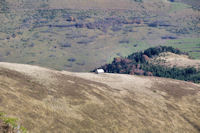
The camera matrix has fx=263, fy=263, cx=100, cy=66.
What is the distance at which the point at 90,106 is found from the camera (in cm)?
5466

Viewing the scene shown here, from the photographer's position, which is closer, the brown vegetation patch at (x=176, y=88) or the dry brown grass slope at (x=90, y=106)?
the dry brown grass slope at (x=90, y=106)

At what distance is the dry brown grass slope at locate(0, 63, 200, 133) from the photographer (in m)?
44.2

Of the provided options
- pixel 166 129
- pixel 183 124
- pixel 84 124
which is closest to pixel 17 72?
pixel 84 124

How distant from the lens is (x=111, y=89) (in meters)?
72.4

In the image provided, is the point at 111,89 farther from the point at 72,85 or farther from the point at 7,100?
the point at 7,100

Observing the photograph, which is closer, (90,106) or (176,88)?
(90,106)

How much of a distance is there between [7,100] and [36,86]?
12.5 m

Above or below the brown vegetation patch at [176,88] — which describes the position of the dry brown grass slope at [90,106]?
above

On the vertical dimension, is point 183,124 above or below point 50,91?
below

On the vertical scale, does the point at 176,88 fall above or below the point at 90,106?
below

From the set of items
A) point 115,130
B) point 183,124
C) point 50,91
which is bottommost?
point 183,124

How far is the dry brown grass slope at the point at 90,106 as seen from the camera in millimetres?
44219

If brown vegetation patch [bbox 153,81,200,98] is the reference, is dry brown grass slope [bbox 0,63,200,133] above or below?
above

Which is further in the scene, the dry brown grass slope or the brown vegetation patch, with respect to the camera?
→ the brown vegetation patch
